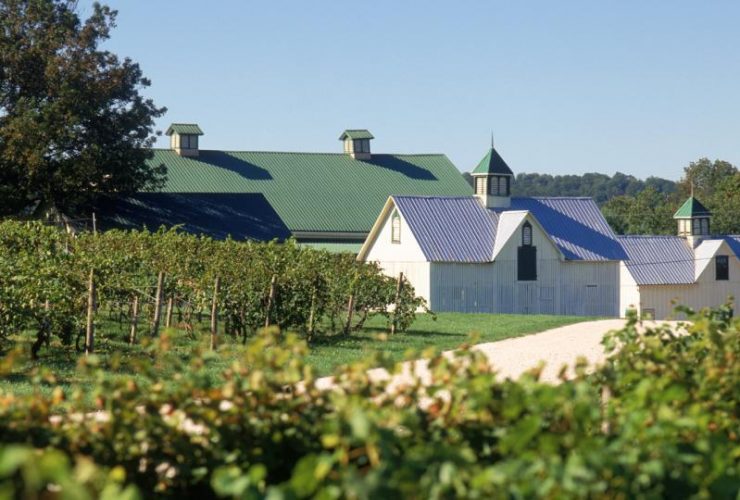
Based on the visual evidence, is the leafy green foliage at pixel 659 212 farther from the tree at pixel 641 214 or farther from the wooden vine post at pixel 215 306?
the wooden vine post at pixel 215 306

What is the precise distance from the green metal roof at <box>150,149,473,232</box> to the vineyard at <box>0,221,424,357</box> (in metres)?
32.3

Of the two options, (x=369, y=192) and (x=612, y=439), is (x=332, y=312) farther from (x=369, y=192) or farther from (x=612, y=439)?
(x=369, y=192)

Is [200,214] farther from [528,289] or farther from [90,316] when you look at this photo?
[90,316]

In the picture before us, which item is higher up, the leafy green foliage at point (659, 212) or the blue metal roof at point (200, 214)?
the leafy green foliage at point (659, 212)

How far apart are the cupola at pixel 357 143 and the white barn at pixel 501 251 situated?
1146cm

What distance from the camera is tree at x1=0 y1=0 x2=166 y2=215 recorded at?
4184 centimetres

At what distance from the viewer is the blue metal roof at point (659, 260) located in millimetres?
56000

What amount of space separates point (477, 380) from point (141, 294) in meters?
16.1

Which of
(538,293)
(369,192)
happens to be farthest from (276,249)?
(369,192)

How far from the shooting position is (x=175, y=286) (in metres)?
21.0

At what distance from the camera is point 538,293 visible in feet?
160

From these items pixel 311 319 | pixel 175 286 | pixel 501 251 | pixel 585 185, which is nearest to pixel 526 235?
pixel 501 251

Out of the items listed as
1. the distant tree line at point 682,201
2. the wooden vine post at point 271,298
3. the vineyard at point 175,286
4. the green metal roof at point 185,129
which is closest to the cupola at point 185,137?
the green metal roof at point 185,129

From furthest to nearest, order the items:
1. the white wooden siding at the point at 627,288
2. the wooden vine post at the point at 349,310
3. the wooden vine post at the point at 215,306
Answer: the white wooden siding at the point at 627,288 → the wooden vine post at the point at 349,310 → the wooden vine post at the point at 215,306
